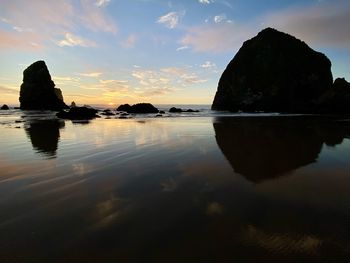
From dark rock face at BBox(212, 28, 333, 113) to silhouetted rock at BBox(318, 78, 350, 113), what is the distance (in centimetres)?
2253

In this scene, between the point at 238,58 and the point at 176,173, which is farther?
the point at 238,58

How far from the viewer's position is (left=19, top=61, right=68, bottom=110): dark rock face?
8081cm

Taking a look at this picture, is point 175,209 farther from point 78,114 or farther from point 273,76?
point 273,76

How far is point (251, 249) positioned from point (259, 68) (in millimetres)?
92473

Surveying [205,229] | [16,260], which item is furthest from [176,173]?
[16,260]

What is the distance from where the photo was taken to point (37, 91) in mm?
81688

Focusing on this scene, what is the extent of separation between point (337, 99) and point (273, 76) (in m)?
37.4

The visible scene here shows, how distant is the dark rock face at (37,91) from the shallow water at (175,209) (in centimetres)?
7916

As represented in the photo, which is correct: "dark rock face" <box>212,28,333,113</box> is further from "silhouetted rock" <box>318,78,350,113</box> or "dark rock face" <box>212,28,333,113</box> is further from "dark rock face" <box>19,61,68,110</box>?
"dark rock face" <box>19,61,68,110</box>

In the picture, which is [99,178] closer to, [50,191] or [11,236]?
[50,191]

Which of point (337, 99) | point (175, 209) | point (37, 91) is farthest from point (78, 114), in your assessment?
point (37, 91)

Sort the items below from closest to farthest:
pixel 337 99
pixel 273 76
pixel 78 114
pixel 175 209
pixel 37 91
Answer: pixel 175 209
pixel 78 114
pixel 337 99
pixel 37 91
pixel 273 76

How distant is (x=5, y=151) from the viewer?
10734 millimetres

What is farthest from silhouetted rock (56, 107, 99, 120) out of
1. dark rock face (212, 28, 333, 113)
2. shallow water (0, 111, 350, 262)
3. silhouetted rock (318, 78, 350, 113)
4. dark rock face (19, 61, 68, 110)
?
dark rock face (212, 28, 333, 113)
